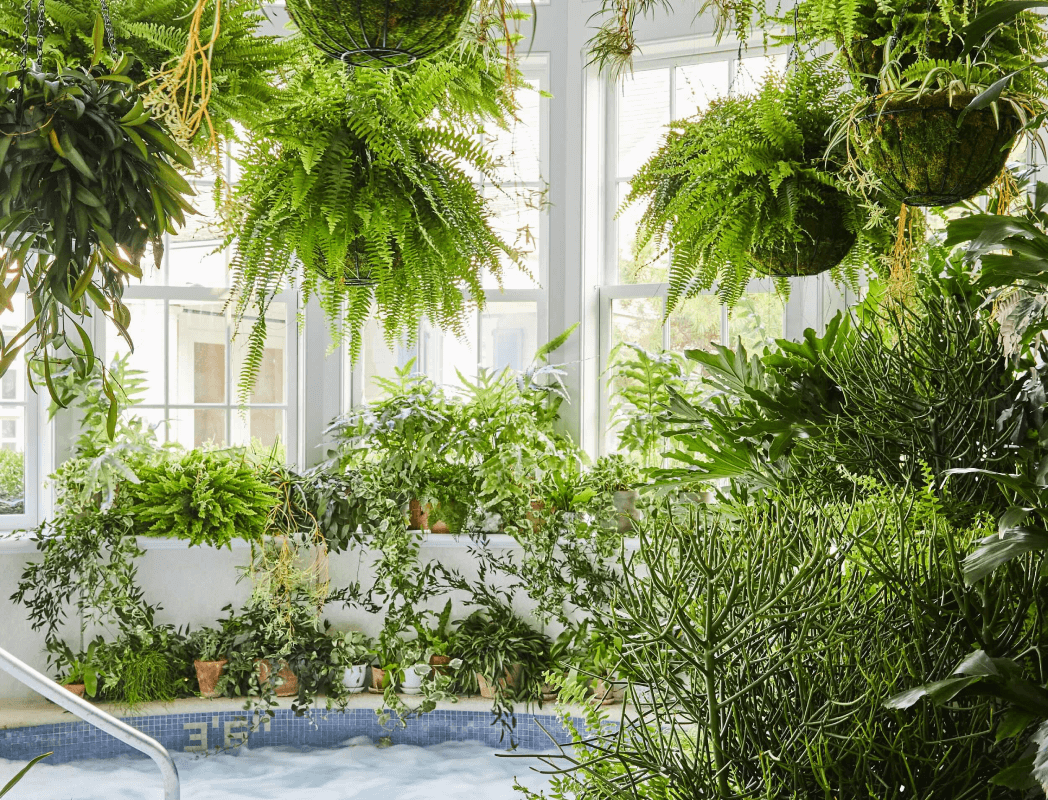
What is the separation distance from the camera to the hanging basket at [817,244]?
206 centimetres

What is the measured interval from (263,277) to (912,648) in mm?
1530

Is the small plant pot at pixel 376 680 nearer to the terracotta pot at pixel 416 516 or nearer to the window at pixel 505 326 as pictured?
the terracotta pot at pixel 416 516

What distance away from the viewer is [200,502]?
3502mm

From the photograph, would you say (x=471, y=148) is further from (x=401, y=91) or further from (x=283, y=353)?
(x=283, y=353)

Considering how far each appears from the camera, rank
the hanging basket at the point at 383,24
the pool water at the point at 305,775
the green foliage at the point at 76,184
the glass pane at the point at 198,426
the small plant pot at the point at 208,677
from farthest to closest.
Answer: the glass pane at the point at 198,426
the small plant pot at the point at 208,677
the pool water at the point at 305,775
the green foliage at the point at 76,184
the hanging basket at the point at 383,24

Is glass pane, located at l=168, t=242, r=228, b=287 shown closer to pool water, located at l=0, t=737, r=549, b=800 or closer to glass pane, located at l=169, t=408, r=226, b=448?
glass pane, located at l=169, t=408, r=226, b=448

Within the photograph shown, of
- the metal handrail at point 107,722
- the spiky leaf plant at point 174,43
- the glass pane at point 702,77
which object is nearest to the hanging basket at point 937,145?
the spiky leaf plant at point 174,43

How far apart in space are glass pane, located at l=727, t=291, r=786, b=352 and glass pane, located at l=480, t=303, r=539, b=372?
89cm

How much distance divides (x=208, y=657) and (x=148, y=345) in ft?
4.58

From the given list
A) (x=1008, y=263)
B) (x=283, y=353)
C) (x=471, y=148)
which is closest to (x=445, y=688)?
(x=283, y=353)

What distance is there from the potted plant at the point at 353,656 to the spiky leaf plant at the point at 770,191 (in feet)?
7.40

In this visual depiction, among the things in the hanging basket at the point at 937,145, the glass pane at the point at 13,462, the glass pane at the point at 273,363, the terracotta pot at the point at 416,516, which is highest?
the hanging basket at the point at 937,145

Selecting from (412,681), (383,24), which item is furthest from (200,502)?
(383,24)

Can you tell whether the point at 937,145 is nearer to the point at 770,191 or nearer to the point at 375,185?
the point at 770,191
